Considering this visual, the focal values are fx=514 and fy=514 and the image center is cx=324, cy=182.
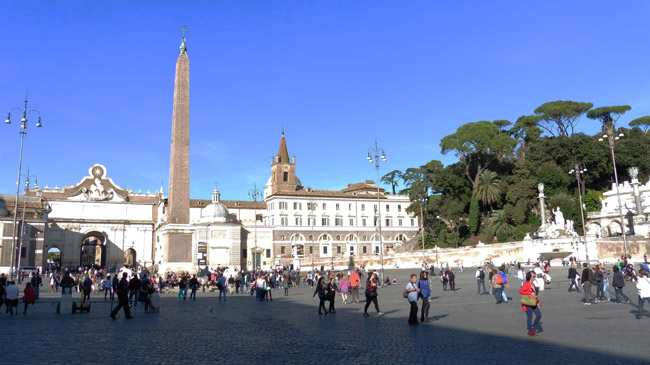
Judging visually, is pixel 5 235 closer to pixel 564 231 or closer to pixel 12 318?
pixel 12 318

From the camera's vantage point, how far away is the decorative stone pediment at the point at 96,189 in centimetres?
6569

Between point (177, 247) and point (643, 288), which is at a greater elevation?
point (177, 247)

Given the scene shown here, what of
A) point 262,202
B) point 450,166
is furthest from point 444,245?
point 262,202

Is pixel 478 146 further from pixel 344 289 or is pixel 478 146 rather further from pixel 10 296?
pixel 10 296

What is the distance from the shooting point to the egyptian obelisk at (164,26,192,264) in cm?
3519

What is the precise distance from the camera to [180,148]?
35375 mm

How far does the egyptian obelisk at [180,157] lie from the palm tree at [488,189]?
1263 inches

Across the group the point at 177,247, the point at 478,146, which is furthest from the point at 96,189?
the point at 478,146

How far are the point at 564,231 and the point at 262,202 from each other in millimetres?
45133

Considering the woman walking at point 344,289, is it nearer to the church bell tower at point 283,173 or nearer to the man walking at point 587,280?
the man walking at point 587,280

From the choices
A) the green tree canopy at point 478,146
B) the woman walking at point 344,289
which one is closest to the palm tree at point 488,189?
the green tree canopy at point 478,146

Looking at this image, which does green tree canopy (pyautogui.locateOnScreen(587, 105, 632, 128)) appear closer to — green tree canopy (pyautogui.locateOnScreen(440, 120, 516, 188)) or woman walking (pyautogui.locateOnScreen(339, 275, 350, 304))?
green tree canopy (pyautogui.locateOnScreen(440, 120, 516, 188))

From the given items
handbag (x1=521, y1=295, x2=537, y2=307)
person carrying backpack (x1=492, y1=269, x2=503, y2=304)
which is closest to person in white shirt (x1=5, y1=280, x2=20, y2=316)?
handbag (x1=521, y1=295, x2=537, y2=307)

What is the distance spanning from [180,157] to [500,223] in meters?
32.9
